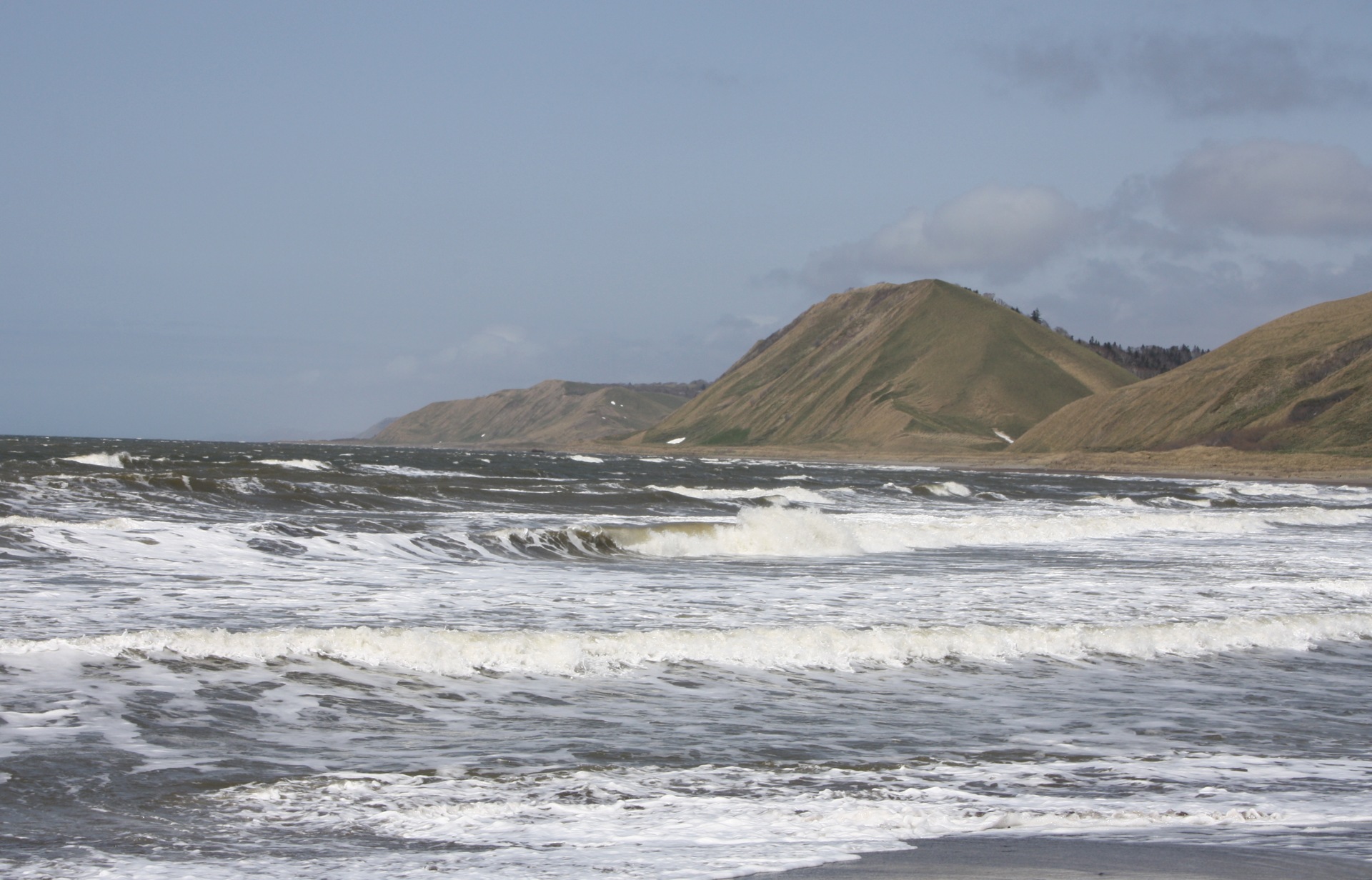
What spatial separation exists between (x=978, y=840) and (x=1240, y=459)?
9888 cm

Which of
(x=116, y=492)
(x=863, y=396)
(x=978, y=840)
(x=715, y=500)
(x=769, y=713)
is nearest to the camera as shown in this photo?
(x=978, y=840)

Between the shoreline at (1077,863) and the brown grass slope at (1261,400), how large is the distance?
96.9m

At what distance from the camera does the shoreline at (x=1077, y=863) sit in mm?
5801

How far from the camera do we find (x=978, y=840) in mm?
6527

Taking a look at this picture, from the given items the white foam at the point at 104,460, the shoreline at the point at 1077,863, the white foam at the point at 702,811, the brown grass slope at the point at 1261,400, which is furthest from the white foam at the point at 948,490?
the shoreline at the point at 1077,863

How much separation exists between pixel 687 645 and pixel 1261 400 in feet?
361

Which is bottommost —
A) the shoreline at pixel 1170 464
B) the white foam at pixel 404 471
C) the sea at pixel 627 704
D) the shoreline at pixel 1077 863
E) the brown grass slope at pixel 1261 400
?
the sea at pixel 627 704

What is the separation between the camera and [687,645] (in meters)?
12.9

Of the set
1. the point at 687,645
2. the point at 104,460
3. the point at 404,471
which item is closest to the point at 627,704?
the point at 687,645

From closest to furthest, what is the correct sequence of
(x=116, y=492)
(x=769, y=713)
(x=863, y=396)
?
(x=769, y=713)
(x=116, y=492)
(x=863, y=396)

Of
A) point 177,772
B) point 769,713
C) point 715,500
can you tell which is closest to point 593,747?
point 769,713

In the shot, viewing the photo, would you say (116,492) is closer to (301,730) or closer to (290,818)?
(301,730)

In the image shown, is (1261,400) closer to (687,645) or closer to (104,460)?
(104,460)

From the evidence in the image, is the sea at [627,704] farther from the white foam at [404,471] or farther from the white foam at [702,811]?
the white foam at [404,471]
